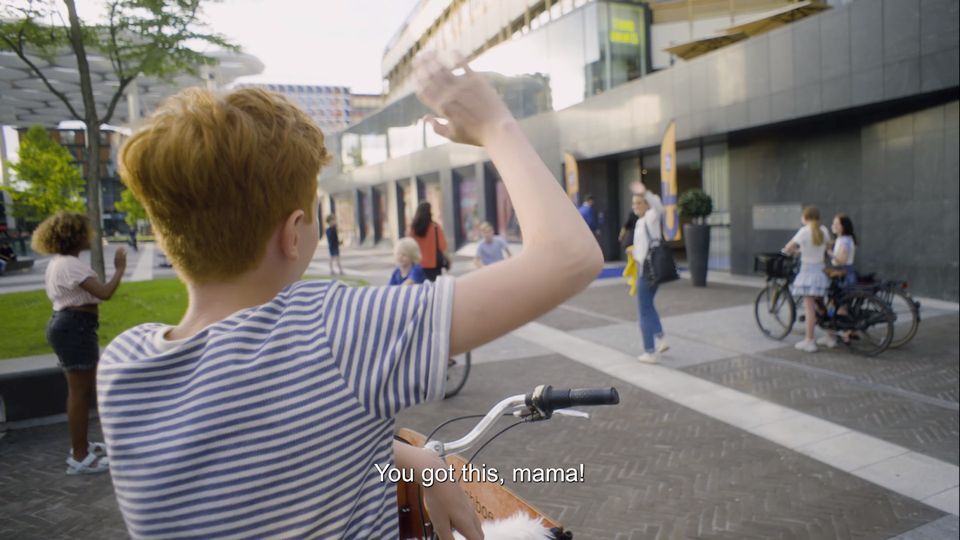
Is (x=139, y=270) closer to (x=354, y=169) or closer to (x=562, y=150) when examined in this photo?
(x=562, y=150)

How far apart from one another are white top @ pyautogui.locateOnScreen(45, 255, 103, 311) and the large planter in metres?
12.1

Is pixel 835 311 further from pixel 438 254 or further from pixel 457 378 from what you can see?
pixel 438 254

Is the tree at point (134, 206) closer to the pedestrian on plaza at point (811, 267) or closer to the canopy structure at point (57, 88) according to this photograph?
the canopy structure at point (57, 88)

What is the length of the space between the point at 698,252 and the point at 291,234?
1366cm

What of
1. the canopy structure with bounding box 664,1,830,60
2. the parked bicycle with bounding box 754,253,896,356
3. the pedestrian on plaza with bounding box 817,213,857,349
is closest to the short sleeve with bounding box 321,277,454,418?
the parked bicycle with bounding box 754,253,896,356

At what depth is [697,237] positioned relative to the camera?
13.7 meters

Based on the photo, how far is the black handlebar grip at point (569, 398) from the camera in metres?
1.65

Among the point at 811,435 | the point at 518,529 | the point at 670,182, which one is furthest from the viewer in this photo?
the point at 670,182

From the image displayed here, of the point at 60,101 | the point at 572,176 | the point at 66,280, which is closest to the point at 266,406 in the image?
the point at 66,280

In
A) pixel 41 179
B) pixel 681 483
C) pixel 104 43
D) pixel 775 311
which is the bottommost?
pixel 681 483

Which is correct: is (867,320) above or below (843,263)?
below

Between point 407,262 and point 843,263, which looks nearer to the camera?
point 407,262

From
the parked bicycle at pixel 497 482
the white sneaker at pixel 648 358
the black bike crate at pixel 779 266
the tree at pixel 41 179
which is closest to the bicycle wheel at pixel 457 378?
the white sneaker at pixel 648 358

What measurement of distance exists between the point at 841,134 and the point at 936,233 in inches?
119
